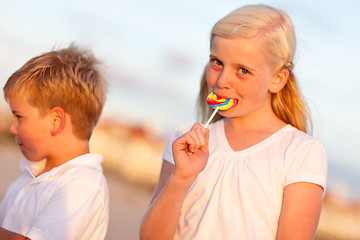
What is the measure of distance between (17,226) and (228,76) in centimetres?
139

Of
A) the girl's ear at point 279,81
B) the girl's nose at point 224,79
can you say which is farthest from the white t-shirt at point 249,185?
the girl's nose at point 224,79

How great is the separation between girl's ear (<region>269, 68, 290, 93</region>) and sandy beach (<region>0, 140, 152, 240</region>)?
296 cm

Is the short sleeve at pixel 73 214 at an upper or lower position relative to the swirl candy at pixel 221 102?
lower

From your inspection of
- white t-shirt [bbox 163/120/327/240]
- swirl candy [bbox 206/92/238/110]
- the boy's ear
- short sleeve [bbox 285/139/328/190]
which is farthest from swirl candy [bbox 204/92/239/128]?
the boy's ear

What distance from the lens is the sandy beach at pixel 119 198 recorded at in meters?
5.28

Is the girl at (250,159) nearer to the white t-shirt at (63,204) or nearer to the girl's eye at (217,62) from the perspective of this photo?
the girl's eye at (217,62)

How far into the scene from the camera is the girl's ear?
2570 millimetres

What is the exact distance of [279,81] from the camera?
2.59 m

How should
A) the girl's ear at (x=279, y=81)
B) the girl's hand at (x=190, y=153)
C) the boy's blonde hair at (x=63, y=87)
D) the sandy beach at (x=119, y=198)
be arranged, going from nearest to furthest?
1. the girl's hand at (x=190, y=153)
2. the girl's ear at (x=279, y=81)
3. the boy's blonde hair at (x=63, y=87)
4. the sandy beach at (x=119, y=198)

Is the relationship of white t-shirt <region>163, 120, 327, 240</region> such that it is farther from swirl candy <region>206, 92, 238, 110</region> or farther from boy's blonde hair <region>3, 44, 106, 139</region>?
boy's blonde hair <region>3, 44, 106, 139</region>

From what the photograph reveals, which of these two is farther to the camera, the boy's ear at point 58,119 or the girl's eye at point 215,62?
the boy's ear at point 58,119

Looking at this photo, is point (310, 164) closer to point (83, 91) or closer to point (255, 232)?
point (255, 232)

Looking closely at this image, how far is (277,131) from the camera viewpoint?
8.54ft

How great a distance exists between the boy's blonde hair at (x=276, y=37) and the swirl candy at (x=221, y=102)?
0.95 feet
